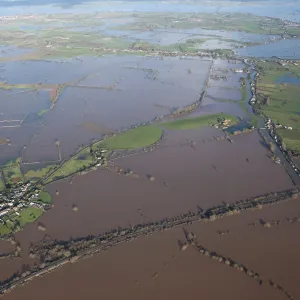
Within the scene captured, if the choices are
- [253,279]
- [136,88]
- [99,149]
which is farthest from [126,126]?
[253,279]

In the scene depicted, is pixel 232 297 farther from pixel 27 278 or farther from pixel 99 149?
pixel 99 149

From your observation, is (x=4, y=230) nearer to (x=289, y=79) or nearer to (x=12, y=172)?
(x=12, y=172)

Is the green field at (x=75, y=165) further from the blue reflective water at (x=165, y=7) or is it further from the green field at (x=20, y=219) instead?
the blue reflective water at (x=165, y=7)

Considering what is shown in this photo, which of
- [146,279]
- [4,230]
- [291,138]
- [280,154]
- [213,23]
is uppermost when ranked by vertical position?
[213,23]

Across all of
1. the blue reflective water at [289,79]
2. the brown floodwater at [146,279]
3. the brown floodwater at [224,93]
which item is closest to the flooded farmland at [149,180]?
the brown floodwater at [146,279]

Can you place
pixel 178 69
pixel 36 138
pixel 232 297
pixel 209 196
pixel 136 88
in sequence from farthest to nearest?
pixel 178 69
pixel 136 88
pixel 36 138
pixel 209 196
pixel 232 297

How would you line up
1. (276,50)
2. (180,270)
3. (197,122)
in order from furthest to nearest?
(276,50) < (197,122) < (180,270)

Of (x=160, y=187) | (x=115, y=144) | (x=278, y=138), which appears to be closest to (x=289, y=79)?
(x=278, y=138)
